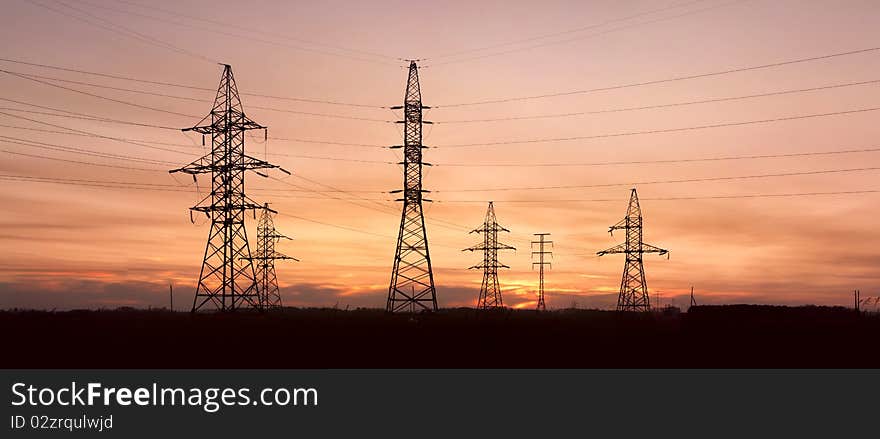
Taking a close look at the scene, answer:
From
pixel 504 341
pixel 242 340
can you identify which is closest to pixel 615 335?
pixel 504 341

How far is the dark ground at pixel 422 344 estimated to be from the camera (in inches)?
1508

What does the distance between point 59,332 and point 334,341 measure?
54.9 feet

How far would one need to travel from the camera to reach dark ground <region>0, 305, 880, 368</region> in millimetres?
38312

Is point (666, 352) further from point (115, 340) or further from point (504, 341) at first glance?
point (115, 340)

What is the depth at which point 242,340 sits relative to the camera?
1838 inches

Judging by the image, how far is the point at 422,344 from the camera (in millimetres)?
46375

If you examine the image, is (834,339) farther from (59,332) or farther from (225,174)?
(59,332)

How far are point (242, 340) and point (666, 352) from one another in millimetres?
23327
